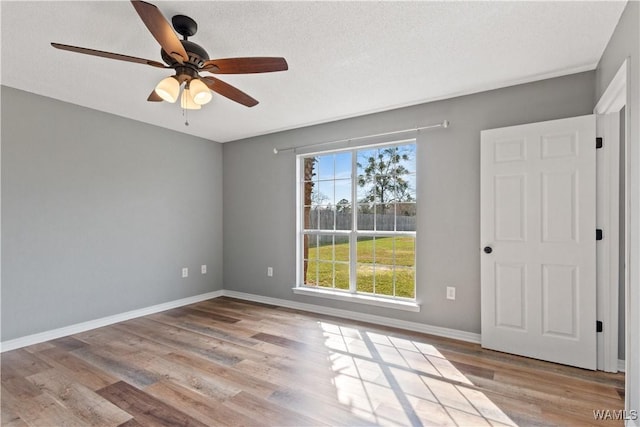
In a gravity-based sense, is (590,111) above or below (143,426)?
above

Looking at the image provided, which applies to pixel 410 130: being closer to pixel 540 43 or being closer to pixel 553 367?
pixel 540 43

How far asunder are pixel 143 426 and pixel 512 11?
3241mm

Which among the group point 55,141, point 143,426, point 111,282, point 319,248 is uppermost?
point 55,141

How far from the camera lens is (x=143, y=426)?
6.15 ft

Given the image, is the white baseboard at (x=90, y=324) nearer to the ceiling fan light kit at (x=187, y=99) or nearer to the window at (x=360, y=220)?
the window at (x=360, y=220)

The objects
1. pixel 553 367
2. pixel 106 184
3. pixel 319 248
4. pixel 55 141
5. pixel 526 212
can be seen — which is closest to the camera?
pixel 553 367

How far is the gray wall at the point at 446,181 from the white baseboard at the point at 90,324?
49.2 inches

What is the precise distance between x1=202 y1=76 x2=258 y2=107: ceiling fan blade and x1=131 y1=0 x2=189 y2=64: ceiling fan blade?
253 mm

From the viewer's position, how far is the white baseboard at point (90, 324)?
9.86 ft

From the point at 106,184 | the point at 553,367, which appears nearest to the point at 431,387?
the point at 553,367

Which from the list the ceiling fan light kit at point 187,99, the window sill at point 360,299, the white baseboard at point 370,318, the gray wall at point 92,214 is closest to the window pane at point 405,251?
the window sill at point 360,299

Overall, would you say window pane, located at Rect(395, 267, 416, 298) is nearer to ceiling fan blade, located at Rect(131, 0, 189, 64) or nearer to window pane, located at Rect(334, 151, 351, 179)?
window pane, located at Rect(334, 151, 351, 179)

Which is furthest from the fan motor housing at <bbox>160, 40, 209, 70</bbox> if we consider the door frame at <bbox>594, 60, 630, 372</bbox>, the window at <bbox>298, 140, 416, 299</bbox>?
the door frame at <bbox>594, 60, 630, 372</bbox>

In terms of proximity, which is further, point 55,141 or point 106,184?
point 106,184
